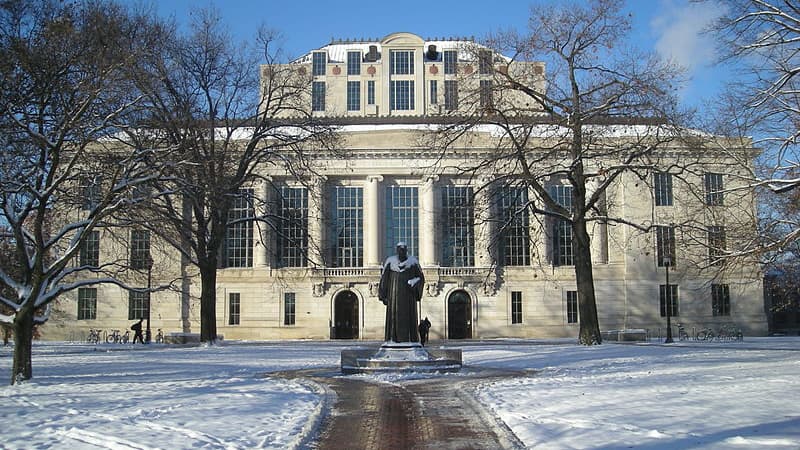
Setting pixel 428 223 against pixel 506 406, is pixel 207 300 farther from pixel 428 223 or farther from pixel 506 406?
pixel 506 406

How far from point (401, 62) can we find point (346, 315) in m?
21.1

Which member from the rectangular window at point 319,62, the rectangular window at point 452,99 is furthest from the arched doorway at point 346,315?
the rectangular window at point 452,99

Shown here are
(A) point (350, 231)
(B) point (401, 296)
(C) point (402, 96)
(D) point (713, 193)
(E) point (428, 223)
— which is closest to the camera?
(B) point (401, 296)

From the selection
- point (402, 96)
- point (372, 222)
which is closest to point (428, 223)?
point (372, 222)

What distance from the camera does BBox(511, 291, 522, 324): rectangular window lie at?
54.1 m

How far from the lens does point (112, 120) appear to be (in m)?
18.8

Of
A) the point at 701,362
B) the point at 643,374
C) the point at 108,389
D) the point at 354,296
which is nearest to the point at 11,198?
the point at 108,389

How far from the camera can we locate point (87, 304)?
54.0 metres

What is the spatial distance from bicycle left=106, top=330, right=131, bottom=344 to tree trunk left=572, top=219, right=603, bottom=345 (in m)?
29.3

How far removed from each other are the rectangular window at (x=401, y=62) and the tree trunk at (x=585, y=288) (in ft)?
114

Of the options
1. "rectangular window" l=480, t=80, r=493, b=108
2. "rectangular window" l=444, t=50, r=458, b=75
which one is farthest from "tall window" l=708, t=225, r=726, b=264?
"rectangular window" l=444, t=50, r=458, b=75

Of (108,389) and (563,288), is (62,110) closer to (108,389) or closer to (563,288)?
(108,389)

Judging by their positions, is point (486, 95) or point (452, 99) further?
point (452, 99)

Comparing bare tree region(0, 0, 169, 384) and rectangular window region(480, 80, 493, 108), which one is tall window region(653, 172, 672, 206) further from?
bare tree region(0, 0, 169, 384)
